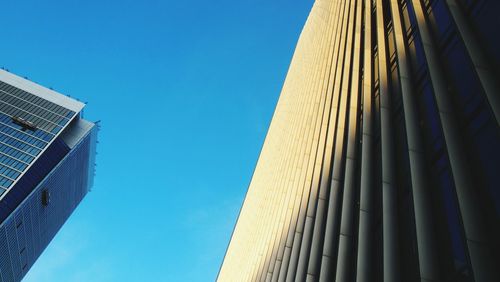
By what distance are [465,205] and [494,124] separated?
1883 mm

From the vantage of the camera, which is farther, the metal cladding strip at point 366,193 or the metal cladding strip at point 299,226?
the metal cladding strip at point 299,226

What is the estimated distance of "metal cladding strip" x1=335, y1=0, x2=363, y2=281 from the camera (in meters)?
16.0

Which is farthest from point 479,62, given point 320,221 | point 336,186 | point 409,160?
point 320,221

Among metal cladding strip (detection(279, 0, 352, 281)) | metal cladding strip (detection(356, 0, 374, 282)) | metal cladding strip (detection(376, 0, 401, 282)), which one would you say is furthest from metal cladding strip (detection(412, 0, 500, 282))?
metal cladding strip (detection(279, 0, 352, 281))

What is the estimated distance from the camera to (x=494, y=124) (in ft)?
33.0

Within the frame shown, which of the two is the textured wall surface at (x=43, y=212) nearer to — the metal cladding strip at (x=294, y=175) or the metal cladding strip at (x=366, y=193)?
the metal cladding strip at (x=294, y=175)

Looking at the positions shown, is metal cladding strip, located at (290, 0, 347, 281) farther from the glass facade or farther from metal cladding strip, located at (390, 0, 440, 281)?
the glass facade

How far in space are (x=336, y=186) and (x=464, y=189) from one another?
1026 cm

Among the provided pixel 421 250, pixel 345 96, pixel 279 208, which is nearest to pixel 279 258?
pixel 279 208

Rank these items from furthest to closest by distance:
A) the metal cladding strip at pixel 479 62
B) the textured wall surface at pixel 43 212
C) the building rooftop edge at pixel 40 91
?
the building rooftop edge at pixel 40 91 → the textured wall surface at pixel 43 212 → the metal cladding strip at pixel 479 62

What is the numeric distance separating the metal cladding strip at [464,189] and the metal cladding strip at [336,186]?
759 cm

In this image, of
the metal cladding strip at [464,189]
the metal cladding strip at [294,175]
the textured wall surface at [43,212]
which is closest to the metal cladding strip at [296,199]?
the metal cladding strip at [294,175]

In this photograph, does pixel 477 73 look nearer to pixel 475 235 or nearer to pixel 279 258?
pixel 475 235

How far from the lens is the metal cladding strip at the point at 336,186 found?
→ 17.8 m
